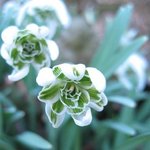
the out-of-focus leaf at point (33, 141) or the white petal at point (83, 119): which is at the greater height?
the out-of-focus leaf at point (33, 141)

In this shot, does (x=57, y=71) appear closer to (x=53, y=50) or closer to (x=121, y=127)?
(x=53, y=50)

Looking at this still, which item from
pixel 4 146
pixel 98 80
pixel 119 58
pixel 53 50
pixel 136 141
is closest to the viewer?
pixel 98 80

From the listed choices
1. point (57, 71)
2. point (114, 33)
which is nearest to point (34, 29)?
point (57, 71)

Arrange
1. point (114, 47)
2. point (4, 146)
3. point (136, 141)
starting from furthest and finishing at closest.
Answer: point (114, 47) → point (4, 146) → point (136, 141)

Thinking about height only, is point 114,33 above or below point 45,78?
above

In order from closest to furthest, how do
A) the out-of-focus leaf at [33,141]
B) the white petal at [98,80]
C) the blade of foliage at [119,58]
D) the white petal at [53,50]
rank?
1. the white petal at [98,80]
2. the white petal at [53,50]
3. the out-of-focus leaf at [33,141]
4. the blade of foliage at [119,58]

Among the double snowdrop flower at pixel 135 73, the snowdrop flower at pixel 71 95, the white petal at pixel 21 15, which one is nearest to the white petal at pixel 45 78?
the snowdrop flower at pixel 71 95

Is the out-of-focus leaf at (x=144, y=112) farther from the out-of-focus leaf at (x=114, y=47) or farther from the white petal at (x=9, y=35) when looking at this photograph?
the white petal at (x=9, y=35)

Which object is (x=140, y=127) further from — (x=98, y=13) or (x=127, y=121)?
(x=98, y=13)

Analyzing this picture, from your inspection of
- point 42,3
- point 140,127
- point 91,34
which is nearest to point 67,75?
point 42,3
